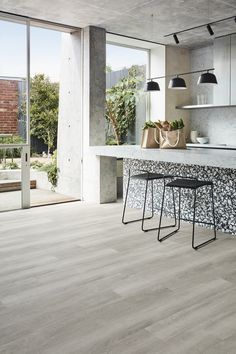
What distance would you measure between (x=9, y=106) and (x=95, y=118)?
133 cm

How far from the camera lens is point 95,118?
6.02 m

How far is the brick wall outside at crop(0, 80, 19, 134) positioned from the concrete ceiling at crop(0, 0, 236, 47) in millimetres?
991

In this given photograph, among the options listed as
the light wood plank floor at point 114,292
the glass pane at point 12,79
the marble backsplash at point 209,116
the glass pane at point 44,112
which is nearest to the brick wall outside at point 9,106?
the glass pane at point 12,79

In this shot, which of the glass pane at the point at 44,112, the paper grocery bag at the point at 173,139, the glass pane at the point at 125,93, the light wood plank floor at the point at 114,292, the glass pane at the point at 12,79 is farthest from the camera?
the glass pane at the point at 125,93

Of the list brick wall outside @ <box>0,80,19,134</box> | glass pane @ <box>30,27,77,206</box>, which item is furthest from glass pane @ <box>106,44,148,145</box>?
brick wall outside @ <box>0,80,19,134</box>

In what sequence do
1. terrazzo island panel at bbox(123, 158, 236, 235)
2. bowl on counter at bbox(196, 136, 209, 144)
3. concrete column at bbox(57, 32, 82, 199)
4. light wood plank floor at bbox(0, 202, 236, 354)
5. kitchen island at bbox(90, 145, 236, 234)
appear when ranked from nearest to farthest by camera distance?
light wood plank floor at bbox(0, 202, 236, 354)
kitchen island at bbox(90, 145, 236, 234)
terrazzo island panel at bbox(123, 158, 236, 235)
concrete column at bbox(57, 32, 82, 199)
bowl on counter at bbox(196, 136, 209, 144)

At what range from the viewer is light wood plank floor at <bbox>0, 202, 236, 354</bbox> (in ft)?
6.79

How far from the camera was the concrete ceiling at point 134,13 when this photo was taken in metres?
4.80

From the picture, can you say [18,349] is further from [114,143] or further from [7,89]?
[114,143]

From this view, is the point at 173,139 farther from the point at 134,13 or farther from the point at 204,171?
the point at 134,13

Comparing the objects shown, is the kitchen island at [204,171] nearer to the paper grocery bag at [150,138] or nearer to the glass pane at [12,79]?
the paper grocery bag at [150,138]

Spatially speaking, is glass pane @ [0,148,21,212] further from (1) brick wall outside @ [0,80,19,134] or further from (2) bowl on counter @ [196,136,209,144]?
(2) bowl on counter @ [196,136,209,144]

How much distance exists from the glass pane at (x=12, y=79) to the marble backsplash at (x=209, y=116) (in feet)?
10.9

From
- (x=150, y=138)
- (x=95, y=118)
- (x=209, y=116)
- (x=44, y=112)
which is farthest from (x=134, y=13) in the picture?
(x=44, y=112)
